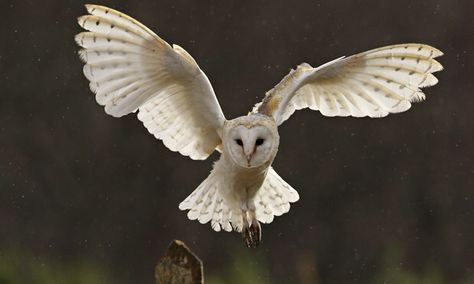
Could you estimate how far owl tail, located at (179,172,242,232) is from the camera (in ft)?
16.1

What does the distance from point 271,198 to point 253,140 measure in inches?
33.8

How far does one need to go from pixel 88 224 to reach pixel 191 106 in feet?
13.9

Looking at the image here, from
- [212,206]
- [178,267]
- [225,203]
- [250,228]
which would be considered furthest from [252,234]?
[178,267]

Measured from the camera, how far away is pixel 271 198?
5137 millimetres

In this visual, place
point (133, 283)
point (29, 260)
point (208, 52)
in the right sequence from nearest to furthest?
point (29, 260) < point (133, 283) < point (208, 52)

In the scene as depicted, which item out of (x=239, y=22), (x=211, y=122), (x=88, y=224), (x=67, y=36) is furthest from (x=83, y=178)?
(x=211, y=122)

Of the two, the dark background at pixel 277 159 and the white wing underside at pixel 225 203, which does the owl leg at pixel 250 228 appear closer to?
the white wing underside at pixel 225 203

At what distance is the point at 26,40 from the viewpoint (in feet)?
29.2

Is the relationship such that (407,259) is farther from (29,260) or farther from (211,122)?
(211,122)

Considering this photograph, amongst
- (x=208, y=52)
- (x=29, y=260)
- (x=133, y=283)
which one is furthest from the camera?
(x=208, y=52)

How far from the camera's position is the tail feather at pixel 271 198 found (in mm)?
5105

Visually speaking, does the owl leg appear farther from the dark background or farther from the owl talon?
the dark background

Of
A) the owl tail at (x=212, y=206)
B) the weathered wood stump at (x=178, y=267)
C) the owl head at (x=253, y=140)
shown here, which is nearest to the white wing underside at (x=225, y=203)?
the owl tail at (x=212, y=206)

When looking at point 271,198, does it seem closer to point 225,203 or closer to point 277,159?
point 225,203
